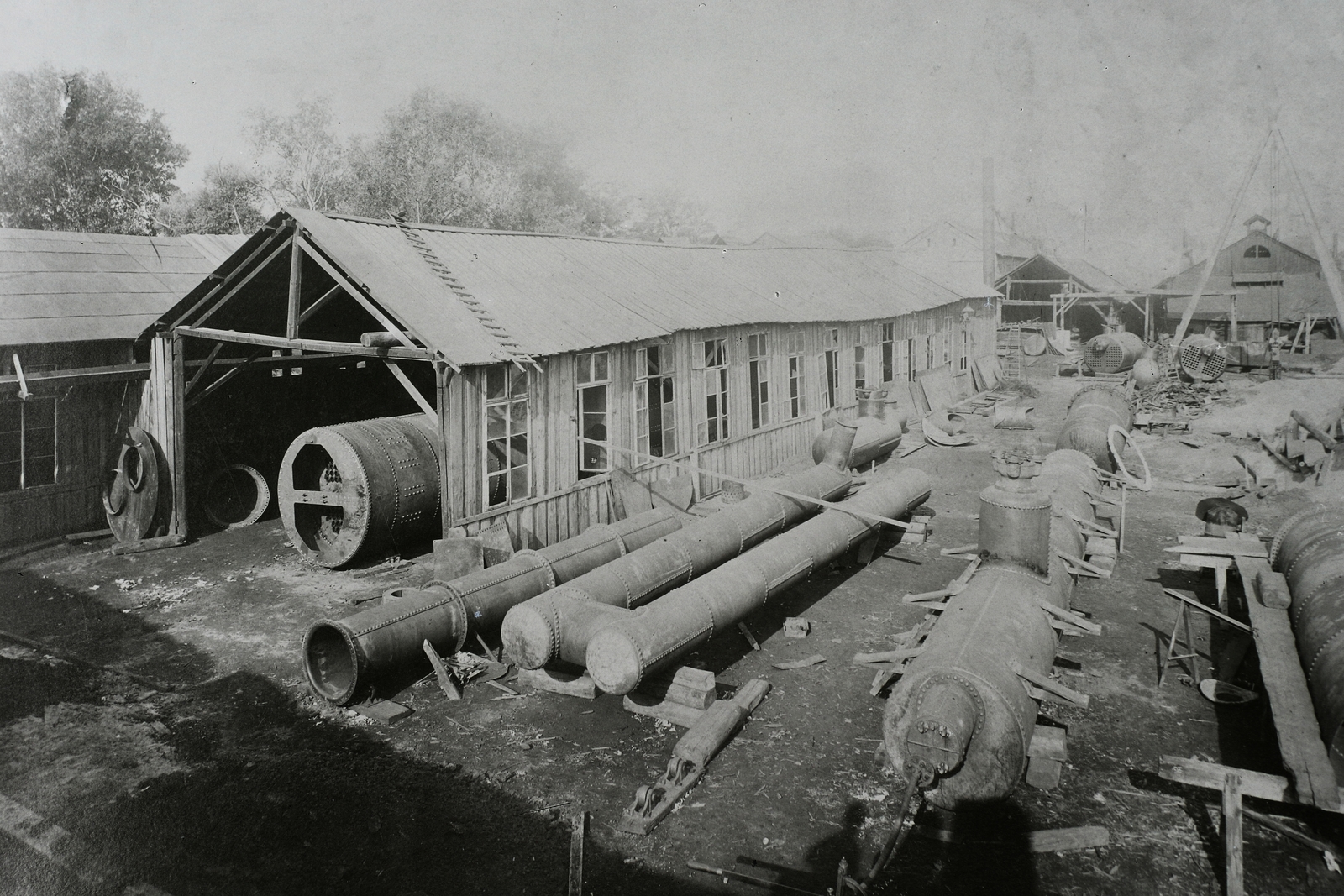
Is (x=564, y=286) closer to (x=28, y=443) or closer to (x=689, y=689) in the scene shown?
(x=689, y=689)

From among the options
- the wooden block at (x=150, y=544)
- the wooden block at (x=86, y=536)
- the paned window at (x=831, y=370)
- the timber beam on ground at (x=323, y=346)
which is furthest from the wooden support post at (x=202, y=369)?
the paned window at (x=831, y=370)

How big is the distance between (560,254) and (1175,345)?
2619 cm

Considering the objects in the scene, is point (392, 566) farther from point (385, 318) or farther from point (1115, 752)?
point (1115, 752)

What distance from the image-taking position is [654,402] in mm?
15047

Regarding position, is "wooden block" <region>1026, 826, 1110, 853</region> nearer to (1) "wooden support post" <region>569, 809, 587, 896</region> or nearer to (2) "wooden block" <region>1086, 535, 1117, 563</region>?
(1) "wooden support post" <region>569, 809, 587, 896</region>

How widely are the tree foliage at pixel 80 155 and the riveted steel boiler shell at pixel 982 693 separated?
3318cm

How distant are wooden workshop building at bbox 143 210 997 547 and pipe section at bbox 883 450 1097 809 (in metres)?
6.24

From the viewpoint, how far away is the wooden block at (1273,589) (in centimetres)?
834

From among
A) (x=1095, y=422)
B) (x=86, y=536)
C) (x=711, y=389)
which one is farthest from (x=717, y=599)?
(x=1095, y=422)

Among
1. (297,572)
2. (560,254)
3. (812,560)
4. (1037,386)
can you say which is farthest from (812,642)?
(1037,386)

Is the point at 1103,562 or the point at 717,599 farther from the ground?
the point at 717,599

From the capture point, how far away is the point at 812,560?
10.5 metres

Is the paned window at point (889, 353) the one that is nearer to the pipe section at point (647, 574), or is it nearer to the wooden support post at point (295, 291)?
the pipe section at point (647, 574)

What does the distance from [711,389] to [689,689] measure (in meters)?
9.08
